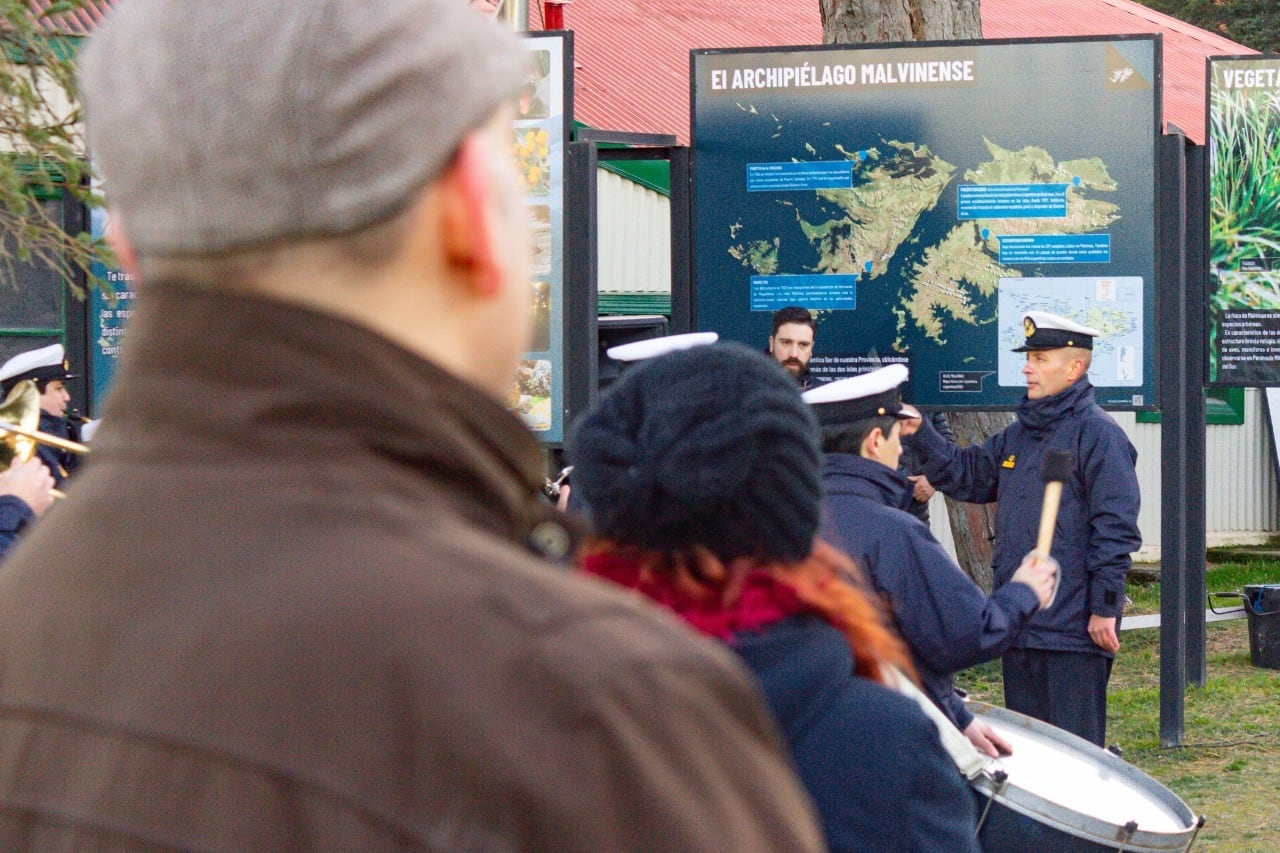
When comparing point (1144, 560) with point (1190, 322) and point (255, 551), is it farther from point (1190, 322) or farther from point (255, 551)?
point (255, 551)

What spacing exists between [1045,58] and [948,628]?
14.4 feet

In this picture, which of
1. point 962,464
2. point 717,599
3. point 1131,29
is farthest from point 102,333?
point 1131,29

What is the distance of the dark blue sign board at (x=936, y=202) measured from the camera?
7.41 meters

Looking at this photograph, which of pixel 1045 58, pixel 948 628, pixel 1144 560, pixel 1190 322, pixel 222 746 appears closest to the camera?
pixel 222 746

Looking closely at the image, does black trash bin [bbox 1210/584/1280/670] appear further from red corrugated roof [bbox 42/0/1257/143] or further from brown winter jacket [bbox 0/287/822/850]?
brown winter jacket [bbox 0/287/822/850]

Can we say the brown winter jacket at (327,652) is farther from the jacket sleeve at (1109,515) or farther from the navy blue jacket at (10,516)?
the jacket sleeve at (1109,515)

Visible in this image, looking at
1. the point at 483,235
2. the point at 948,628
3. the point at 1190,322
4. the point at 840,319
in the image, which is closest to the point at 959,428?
the point at 1190,322

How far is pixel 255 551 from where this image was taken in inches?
36.8

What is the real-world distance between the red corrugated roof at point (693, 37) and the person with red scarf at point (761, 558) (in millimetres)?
13713

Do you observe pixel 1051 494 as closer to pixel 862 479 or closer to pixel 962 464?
pixel 862 479

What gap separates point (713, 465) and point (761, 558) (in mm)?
154

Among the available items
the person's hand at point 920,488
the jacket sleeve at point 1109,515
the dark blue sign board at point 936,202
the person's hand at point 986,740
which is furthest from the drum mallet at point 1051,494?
the dark blue sign board at point 936,202

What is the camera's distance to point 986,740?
4.22 m

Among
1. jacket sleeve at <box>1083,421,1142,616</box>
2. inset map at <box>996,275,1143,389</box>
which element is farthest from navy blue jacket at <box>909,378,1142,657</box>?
inset map at <box>996,275,1143,389</box>
